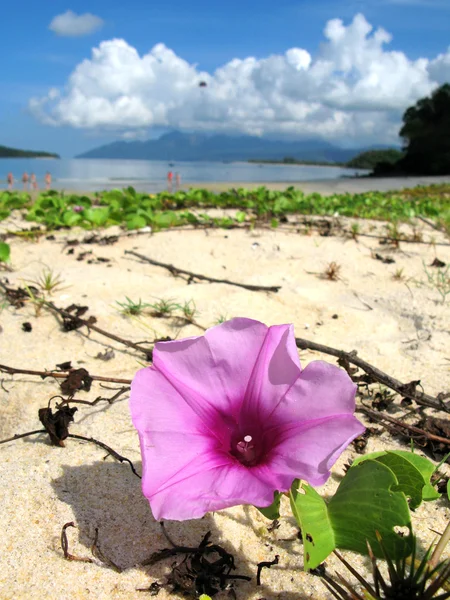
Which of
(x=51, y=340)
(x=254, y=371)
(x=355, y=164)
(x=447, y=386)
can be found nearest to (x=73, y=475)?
(x=254, y=371)

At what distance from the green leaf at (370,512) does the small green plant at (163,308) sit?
5.73ft

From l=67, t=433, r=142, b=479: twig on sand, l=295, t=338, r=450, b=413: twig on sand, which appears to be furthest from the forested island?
l=67, t=433, r=142, b=479: twig on sand

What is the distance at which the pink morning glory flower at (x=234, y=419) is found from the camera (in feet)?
3.22

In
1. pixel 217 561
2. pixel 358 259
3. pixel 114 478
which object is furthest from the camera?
pixel 358 259

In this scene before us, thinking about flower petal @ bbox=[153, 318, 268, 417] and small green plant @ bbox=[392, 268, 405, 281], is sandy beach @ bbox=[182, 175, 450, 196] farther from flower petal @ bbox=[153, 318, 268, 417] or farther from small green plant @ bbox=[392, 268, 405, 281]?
flower petal @ bbox=[153, 318, 268, 417]

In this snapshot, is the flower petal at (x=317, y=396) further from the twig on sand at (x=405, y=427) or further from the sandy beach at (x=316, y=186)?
the sandy beach at (x=316, y=186)

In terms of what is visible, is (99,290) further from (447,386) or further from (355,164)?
(355,164)

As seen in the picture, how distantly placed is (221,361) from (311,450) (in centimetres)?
31

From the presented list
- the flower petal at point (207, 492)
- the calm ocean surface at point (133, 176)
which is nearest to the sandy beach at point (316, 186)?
the calm ocean surface at point (133, 176)

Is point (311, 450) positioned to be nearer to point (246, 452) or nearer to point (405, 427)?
point (246, 452)

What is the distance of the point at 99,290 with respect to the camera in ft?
10.4

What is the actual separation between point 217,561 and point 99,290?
7.32ft

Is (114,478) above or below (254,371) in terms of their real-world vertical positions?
below

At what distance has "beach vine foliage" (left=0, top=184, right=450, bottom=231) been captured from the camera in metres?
4.98
